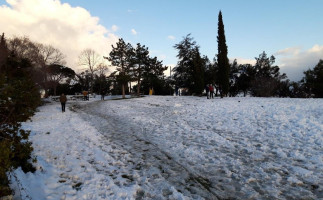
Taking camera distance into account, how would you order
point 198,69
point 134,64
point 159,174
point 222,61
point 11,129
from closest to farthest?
point 11,129, point 159,174, point 222,61, point 198,69, point 134,64

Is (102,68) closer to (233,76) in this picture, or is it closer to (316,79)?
(233,76)

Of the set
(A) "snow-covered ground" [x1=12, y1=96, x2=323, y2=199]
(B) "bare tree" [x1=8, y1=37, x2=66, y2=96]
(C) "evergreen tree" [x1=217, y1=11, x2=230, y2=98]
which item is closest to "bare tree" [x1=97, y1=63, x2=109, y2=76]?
(B) "bare tree" [x1=8, y1=37, x2=66, y2=96]

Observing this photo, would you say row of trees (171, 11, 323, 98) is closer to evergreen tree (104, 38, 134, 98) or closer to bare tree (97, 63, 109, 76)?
evergreen tree (104, 38, 134, 98)

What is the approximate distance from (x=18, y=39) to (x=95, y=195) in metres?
41.6

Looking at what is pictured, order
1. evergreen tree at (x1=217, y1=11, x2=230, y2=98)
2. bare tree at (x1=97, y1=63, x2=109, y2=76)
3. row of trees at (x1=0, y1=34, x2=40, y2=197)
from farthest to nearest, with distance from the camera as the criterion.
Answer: bare tree at (x1=97, y1=63, x2=109, y2=76) < evergreen tree at (x1=217, y1=11, x2=230, y2=98) < row of trees at (x1=0, y1=34, x2=40, y2=197)

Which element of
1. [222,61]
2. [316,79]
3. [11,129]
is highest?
[222,61]

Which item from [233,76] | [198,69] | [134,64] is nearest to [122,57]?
[134,64]

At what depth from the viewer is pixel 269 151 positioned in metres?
6.51

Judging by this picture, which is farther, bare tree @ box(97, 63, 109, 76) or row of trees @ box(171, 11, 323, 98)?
bare tree @ box(97, 63, 109, 76)

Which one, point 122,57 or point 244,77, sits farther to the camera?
point 244,77

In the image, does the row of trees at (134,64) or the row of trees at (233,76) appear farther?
the row of trees at (134,64)

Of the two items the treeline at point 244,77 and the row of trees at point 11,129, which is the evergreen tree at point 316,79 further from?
the row of trees at point 11,129

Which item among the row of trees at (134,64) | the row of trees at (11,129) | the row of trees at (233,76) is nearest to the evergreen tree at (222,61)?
the row of trees at (233,76)

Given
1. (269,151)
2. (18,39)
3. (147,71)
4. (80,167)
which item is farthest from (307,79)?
(18,39)
